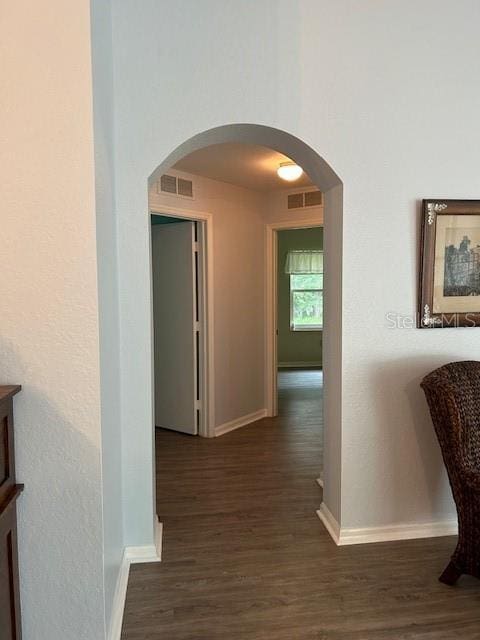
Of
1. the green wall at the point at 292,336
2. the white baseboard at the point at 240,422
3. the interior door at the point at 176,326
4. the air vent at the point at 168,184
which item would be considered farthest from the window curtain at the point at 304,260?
the air vent at the point at 168,184

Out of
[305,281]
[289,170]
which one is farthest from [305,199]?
[305,281]

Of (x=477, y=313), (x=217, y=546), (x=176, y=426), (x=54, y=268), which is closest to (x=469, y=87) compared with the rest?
(x=477, y=313)

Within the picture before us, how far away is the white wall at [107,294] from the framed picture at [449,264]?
1.60 m

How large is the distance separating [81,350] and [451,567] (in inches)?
76.7

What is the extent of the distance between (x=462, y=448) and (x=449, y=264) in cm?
97

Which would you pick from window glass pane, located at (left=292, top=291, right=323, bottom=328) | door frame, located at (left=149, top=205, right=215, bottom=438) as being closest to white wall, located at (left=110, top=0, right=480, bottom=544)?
door frame, located at (left=149, top=205, right=215, bottom=438)

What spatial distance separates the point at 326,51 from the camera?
7.86ft

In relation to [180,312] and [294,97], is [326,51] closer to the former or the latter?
[294,97]

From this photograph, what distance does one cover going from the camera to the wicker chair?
210 cm

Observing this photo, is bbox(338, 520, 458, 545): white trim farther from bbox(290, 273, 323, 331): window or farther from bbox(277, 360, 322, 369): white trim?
bbox(290, 273, 323, 331): window

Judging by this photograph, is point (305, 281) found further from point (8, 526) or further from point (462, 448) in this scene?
point (8, 526)

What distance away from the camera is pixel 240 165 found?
4000mm

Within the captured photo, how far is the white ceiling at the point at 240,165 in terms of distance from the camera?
3.58 m

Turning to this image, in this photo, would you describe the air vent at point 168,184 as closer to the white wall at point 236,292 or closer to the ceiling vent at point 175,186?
the ceiling vent at point 175,186
